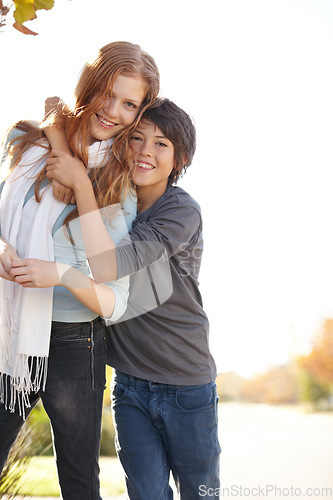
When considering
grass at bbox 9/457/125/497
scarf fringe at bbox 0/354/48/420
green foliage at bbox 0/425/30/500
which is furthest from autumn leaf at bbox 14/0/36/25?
grass at bbox 9/457/125/497

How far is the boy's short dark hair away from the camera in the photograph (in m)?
→ 1.83

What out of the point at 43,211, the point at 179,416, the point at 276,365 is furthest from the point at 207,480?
the point at 276,365

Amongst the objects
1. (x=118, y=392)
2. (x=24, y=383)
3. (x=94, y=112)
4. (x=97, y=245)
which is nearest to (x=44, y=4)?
(x=94, y=112)

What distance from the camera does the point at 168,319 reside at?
1.76 m

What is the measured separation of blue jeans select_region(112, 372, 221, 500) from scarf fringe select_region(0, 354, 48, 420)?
0.29m

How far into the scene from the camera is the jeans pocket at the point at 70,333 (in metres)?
1.62

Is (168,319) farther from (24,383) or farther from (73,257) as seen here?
(24,383)

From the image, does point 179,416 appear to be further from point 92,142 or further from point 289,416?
point 289,416

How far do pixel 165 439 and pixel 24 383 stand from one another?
1.57ft

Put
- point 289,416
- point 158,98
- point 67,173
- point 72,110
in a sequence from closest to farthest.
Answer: point 67,173
point 72,110
point 158,98
point 289,416

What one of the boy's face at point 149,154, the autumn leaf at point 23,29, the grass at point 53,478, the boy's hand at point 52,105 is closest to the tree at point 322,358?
the grass at point 53,478

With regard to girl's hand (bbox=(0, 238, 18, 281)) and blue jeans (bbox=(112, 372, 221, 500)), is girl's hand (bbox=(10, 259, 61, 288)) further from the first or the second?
blue jeans (bbox=(112, 372, 221, 500))

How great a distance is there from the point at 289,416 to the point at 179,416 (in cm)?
742

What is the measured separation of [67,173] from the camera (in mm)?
1555
